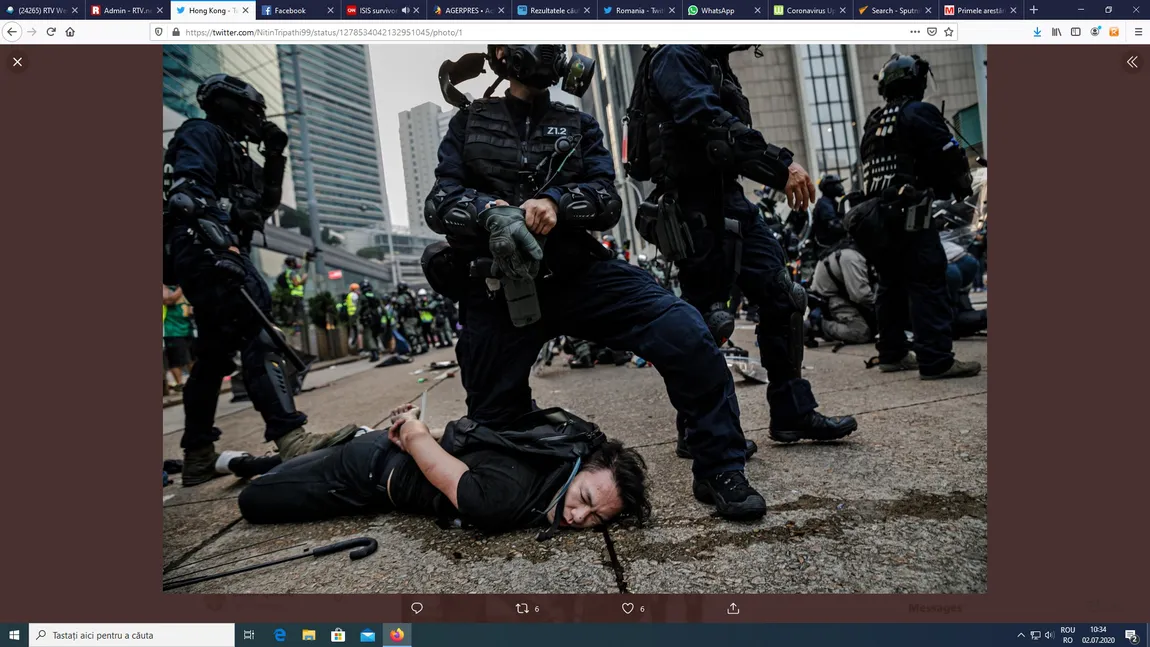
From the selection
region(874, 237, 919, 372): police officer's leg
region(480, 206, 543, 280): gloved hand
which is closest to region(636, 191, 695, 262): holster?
region(480, 206, 543, 280): gloved hand

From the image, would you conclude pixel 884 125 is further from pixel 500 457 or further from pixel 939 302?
pixel 500 457

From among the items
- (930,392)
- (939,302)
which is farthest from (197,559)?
(939,302)

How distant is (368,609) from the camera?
1.19 metres

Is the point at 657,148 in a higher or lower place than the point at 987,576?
higher

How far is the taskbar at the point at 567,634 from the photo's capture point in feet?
3.72

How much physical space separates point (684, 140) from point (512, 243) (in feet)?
3.41

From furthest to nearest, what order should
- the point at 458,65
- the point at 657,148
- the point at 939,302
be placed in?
the point at 939,302 → the point at 657,148 → the point at 458,65

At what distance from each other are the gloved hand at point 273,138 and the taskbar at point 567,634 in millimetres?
2192

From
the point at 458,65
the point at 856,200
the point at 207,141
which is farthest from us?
the point at 856,200

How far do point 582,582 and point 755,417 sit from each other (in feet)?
5.64
